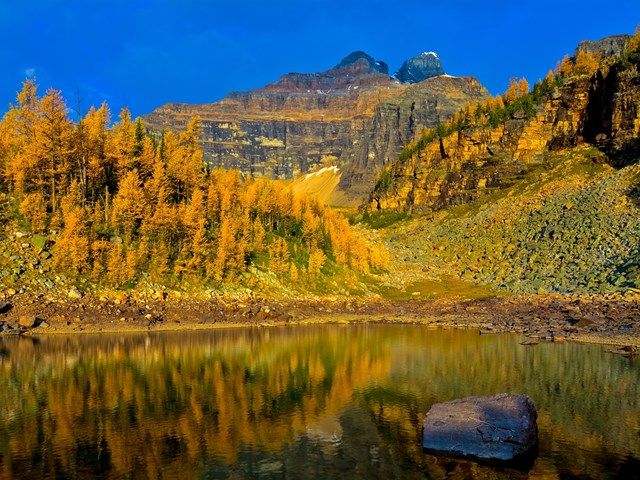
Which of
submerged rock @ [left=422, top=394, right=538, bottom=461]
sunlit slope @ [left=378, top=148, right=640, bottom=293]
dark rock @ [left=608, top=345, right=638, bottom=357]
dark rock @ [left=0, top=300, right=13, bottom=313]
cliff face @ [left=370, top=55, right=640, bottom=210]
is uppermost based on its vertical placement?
cliff face @ [left=370, top=55, right=640, bottom=210]

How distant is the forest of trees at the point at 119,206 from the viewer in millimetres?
58656

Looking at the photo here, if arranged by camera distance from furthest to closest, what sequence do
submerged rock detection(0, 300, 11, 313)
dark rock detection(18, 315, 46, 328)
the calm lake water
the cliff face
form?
the cliff face < submerged rock detection(0, 300, 11, 313) < dark rock detection(18, 315, 46, 328) < the calm lake water

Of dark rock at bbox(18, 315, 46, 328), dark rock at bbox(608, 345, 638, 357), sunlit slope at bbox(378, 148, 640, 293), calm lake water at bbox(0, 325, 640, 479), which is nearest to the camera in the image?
calm lake water at bbox(0, 325, 640, 479)

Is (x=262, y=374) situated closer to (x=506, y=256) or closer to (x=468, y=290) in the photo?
(x=468, y=290)

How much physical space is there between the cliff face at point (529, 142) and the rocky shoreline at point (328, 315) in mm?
75344

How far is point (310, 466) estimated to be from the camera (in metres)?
16.0

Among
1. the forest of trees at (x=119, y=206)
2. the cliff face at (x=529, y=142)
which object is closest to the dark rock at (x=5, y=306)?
the forest of trees at (x=119, y=206)

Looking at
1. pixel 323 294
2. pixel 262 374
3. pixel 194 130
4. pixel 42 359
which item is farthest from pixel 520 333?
pixel 194 130

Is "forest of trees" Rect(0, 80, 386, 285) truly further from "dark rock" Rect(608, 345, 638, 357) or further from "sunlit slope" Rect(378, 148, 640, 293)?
"dark rock" Rect(608, 345, 638, 357)

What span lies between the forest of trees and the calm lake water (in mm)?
20110

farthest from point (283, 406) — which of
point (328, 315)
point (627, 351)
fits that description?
point (328, 315)

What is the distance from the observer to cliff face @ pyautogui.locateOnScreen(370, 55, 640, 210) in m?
126

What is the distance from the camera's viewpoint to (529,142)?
148 m

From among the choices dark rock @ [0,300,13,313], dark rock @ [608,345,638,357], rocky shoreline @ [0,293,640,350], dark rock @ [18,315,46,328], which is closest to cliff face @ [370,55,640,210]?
rocky shoreline @ [0,293,640,350]
